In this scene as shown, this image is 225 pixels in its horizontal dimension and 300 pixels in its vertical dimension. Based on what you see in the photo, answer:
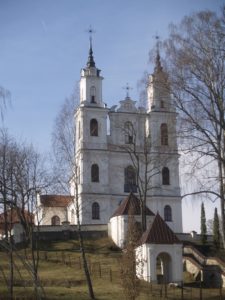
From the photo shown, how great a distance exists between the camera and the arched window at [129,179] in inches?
2195

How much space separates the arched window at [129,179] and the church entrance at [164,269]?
1916cm

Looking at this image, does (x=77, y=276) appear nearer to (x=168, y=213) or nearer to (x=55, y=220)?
(x=168, y=213)

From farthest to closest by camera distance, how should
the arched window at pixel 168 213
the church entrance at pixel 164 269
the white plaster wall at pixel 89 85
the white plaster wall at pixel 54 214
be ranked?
the white plaster wall at pixel 54 214 → the white plaster wall at pixel 89 85 → the arched window at pixel 168 213 → the church entrance at pixel 164 269

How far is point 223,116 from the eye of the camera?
1800 cm

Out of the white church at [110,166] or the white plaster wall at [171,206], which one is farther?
the white plaster wall at [171,206]

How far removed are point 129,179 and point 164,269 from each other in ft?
70.4

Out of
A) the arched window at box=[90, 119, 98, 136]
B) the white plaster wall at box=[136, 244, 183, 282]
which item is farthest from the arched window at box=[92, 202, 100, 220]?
the white plaster wall at box=[136, 244, 183, 282]

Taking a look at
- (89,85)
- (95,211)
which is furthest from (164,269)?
(89,85)

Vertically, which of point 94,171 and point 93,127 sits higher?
point 93,127

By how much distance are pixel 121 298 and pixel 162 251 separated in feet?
30.4

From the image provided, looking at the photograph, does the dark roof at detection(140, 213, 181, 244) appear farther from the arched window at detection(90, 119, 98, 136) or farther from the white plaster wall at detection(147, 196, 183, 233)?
the arched window at detection(90, 119, 98, 136)

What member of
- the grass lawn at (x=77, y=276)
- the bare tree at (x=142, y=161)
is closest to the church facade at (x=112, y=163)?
the bare tree at (x=142, y=161)

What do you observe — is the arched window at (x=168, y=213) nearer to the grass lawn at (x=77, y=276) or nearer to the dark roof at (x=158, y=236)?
the grass lawn at (x=77, y=276)

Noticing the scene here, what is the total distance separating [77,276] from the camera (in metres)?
33.1
